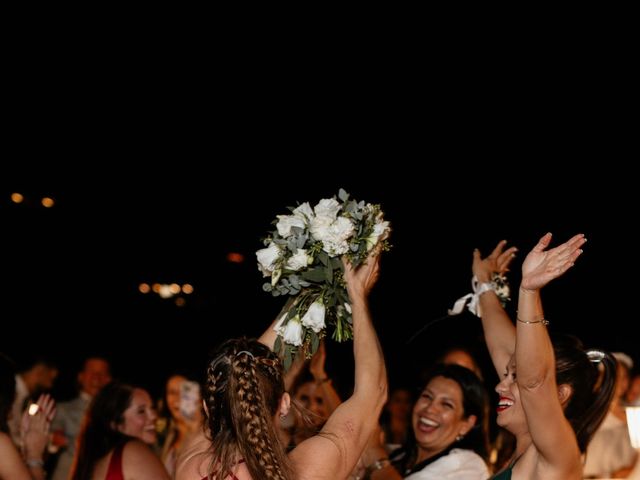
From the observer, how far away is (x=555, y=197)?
12930 mm

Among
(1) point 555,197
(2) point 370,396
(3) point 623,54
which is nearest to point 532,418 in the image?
(2) point 370,396

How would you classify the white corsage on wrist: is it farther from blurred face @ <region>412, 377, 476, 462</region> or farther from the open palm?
the open palm

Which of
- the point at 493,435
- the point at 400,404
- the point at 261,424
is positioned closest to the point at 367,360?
the point at 261,424

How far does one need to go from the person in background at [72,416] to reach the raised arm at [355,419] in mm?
4764

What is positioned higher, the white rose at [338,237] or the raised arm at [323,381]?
the raised arm at [323,381]

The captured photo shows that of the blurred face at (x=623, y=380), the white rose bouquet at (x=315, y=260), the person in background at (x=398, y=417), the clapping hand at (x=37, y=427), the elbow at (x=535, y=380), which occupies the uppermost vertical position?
the person in background at (x=398, y=417)

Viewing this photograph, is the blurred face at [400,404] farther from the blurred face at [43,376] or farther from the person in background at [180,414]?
the blurred face at [43,376]

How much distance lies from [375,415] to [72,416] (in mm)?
5700

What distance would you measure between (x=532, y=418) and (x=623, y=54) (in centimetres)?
895

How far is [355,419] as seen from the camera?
2.73 meters

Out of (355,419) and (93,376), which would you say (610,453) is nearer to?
(355,419)

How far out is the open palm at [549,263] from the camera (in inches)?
105

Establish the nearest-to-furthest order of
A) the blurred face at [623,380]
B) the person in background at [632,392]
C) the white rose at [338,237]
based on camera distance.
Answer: the white rose at [338,237] < the blurred face at [623,380] < the person in background at [632,392]

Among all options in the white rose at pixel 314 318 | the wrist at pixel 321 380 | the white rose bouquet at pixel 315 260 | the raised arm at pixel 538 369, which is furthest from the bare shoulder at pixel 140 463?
the raised arm at pixel 538 369
